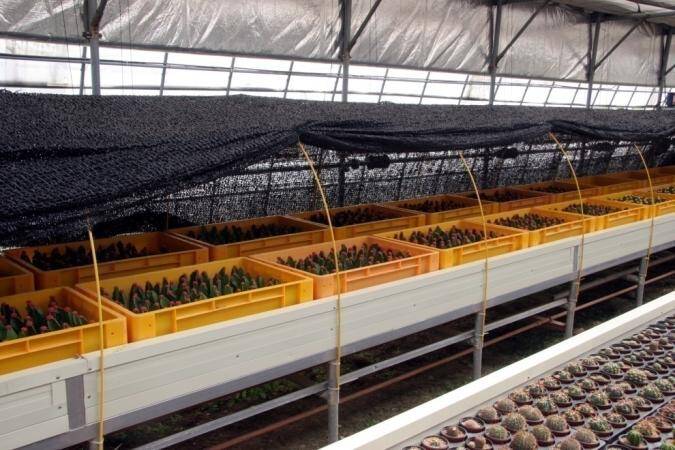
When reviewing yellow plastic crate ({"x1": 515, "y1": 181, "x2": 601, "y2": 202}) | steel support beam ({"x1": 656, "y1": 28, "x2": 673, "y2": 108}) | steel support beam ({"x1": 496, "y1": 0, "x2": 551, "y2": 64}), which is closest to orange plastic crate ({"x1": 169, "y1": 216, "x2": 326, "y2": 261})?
yellow plastic crate ({"x1": 515, "y1": 181, "x2": 601, "y2": 202})

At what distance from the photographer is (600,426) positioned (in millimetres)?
2322

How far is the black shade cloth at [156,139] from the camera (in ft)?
9.45

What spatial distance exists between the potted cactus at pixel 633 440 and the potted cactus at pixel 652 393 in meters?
0.38

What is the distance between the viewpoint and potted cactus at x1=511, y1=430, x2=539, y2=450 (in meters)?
2.12

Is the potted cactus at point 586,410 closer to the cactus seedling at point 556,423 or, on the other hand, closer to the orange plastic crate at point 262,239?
the cactus seedling at point 556,423

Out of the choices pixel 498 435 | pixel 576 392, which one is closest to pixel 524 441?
pixel 498 435

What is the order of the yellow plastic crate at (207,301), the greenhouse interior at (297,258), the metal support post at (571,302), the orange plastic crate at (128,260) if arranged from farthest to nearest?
the metal support post at (571,302)
the orange plastic crate at (128,260)
the yellow plastic crate at (207,301)
the greenhouse interior at (297,258)

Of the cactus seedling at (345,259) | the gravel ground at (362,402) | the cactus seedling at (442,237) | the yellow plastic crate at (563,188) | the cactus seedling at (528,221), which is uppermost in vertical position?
the yellow plastic crate at (563,188)

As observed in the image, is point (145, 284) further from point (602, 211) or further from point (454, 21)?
point (454, 21)

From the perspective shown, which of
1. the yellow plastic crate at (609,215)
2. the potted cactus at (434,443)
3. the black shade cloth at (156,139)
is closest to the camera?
the potted cactus at (434,443)

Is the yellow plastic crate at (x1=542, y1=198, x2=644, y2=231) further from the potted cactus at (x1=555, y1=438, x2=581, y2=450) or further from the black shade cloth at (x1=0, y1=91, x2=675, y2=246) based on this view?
the potted cactus at (x1=555, y1=438, x2=581, y2=450)

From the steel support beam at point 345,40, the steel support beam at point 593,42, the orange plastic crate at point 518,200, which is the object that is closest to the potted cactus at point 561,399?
the orange plastic crate at point 518,200

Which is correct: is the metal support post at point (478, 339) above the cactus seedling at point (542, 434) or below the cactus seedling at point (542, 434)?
below

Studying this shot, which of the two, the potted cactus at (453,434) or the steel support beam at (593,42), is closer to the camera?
the potted cactus at (453,434)
